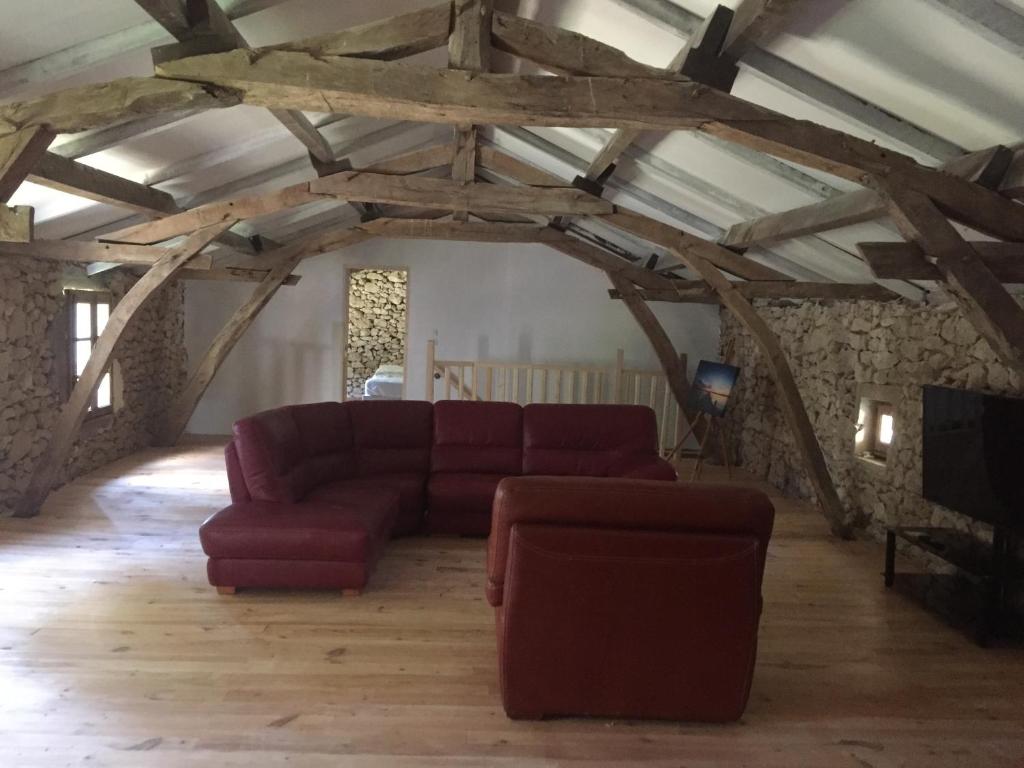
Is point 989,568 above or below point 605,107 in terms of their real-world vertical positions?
below

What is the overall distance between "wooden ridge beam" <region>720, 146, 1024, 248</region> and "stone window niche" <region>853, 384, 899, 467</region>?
142 centimetres

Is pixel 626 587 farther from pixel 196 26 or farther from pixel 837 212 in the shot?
pixel 196 26

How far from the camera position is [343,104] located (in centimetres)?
301

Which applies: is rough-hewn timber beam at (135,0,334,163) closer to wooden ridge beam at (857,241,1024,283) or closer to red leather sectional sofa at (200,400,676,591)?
red leather sectional sofa at (200,400,676,591)

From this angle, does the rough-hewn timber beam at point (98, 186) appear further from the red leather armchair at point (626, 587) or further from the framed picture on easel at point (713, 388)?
the framed picture on easel at point (713, 388)

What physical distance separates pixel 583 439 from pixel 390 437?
150 cm

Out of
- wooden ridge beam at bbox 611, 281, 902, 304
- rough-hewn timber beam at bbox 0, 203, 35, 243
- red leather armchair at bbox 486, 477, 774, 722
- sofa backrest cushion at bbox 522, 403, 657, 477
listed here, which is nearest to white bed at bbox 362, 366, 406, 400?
sofa backrest cushion at bbox 522, 403, 657, 477

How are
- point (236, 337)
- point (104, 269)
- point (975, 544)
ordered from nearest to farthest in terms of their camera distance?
1. point (975, 544)
2. point (104, 269)
3. point (236, 337)

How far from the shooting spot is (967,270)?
10.1ft

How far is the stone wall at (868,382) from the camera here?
171 inches

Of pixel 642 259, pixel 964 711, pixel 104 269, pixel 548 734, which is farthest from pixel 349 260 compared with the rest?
pixel 964 711

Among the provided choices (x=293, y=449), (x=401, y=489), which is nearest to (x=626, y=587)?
(x=401, y=489)

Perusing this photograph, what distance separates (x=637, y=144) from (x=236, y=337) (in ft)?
15.7

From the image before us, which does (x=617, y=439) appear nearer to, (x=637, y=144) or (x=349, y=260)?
(x=637, y=144)
